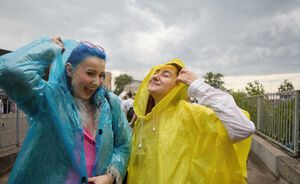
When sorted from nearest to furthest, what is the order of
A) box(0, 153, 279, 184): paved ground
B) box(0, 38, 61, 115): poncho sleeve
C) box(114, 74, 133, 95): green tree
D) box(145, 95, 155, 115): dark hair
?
box(0, 38, 61, 115): poncho sleeve
box(145, 95, 155, 115): dark hair
box(0, 153, 279, 184): paved ground
box(114, 74, 133, 95): green tree

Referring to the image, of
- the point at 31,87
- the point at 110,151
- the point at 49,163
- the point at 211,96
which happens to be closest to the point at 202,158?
the point at 211,96

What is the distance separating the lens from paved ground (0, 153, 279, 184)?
10.7ft

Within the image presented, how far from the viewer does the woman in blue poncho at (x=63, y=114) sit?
1062mm

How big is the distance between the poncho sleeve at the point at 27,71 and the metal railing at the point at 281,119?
161 inches

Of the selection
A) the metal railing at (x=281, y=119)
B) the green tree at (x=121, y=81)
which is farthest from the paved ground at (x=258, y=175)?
the green tree at (x=121, y=81)

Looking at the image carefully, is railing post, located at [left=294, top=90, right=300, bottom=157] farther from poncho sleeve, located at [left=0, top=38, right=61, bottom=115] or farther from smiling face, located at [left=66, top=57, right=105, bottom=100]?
poncho sleeve, located at [left=0, top=38, right=61, bottom=115]

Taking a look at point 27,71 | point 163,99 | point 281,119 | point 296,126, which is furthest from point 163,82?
point 281,119

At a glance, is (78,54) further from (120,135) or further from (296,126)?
(296,126)

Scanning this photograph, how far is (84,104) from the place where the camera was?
1.41 meters

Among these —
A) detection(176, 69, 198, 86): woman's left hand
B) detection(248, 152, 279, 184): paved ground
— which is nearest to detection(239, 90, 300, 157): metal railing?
detection(248, 152, 279, 184): paved ground

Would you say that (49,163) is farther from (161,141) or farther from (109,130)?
(161,141)

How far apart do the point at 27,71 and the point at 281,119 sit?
193 inches

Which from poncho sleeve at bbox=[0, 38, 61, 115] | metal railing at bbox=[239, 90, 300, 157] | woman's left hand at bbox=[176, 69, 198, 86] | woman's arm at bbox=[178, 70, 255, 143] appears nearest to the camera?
poncho sleeve at bbox=[0, 38, 61, 115]

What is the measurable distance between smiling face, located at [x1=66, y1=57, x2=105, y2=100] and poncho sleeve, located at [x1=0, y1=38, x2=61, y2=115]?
0.18 m
